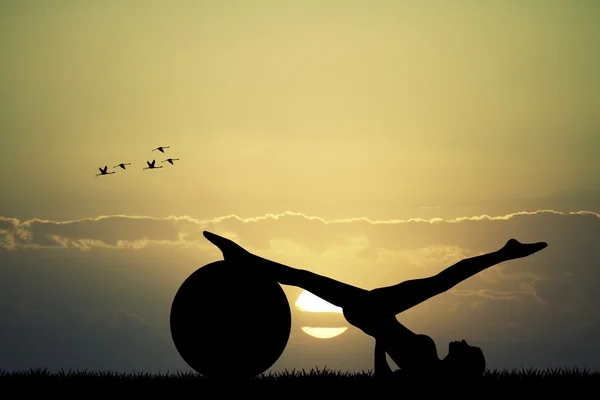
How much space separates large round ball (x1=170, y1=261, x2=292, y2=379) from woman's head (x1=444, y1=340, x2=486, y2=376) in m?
3.47

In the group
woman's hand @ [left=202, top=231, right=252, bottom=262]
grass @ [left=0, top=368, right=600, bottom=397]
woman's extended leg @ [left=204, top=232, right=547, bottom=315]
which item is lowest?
grass @ [left=0, top=368, right=600, bottom=397]

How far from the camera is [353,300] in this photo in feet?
57.2

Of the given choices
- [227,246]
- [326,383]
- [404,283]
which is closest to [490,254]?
[404,283]

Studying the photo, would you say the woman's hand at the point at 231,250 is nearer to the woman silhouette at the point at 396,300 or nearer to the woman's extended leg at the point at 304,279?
the woman's extended leg at the point at 304,279

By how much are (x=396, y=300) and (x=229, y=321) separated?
3.49 m

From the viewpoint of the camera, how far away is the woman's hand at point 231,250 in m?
17.9

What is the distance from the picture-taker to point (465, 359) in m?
16.7

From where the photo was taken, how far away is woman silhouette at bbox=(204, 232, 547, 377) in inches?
664

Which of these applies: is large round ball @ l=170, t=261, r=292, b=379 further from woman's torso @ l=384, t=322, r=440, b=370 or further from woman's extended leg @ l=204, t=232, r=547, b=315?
woman's torso @ l=384, t=322, r=440, b=370

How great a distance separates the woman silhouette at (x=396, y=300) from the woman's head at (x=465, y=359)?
20 mm

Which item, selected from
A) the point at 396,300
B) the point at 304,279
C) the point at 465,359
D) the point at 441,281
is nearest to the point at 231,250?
the point at 304,279

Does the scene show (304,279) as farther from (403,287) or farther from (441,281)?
(441,281)

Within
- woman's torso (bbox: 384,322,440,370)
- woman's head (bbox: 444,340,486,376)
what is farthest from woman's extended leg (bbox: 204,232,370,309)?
woman's head (bbox: 444,340,486,376)

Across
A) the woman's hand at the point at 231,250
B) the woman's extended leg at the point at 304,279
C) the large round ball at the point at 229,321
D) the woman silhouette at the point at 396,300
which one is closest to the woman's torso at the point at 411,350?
the woman silhouette at the point at 396,300
